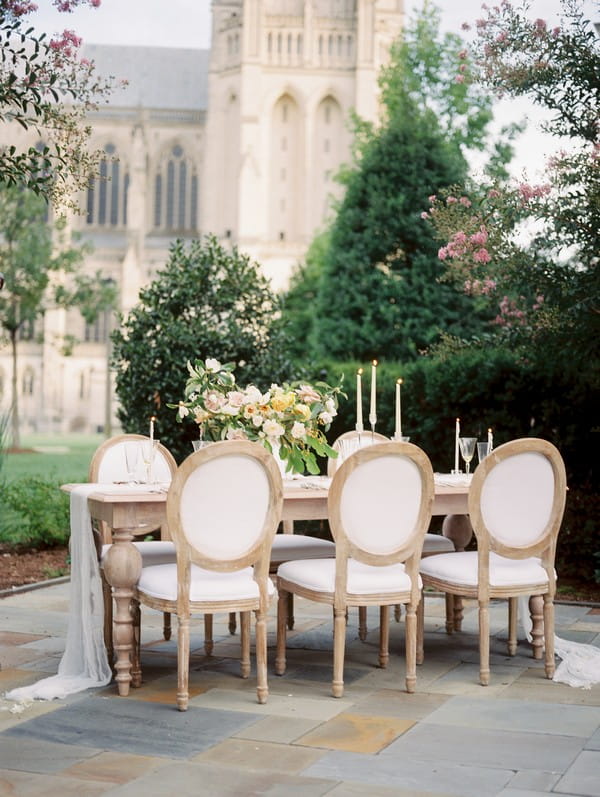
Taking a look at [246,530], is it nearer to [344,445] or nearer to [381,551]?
[381,551]

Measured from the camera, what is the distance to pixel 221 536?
5.04m

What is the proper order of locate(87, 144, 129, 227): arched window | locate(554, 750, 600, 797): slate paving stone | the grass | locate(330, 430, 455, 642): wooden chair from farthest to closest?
1. locate(87, 144, 129, 227): arched window
2. the grass
3. locate(330, 430, 455, 642): wooden chair
4. locate(554, 750, 600, 797): slate paving stone

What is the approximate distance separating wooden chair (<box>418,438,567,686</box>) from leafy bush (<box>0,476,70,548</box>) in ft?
18.1

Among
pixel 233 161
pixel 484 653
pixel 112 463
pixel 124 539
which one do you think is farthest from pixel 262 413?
pixel 233 161

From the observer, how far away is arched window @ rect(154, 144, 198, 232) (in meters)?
61.0

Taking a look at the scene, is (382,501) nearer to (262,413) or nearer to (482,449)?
(262,413)

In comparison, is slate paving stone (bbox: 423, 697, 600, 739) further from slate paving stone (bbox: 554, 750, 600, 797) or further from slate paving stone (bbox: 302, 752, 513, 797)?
slate paving stone (bbox: 302, 752, 513, 797)

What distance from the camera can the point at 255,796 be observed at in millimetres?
3756

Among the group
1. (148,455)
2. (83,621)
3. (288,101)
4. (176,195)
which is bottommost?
(83,621)

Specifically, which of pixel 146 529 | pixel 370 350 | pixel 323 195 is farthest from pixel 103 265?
pixel 146 529

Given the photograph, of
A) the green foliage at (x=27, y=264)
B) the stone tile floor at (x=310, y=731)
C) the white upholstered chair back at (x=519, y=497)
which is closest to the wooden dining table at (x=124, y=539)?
the stone tile floor at (x=310, y=731)

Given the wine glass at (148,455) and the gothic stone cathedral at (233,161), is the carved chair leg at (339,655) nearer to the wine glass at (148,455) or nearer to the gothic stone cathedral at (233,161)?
the wine glass at (148,455)

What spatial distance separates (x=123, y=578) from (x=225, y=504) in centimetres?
64

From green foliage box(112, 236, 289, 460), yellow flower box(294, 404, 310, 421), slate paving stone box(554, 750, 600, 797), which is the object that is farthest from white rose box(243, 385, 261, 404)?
green foliage box(112, 236, 289, 460)
